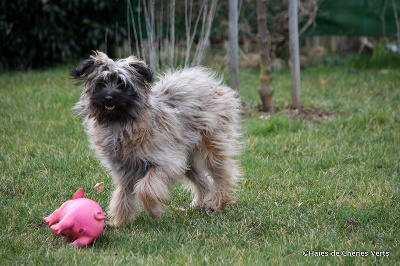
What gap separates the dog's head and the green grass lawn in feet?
3.00

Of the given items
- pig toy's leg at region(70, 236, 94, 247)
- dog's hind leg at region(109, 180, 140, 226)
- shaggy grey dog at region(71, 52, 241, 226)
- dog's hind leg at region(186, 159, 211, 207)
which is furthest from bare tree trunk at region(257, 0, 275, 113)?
pig toy's leg at region(70, 236, 94, 247)

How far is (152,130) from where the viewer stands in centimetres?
531

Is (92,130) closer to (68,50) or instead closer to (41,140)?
(41,140)

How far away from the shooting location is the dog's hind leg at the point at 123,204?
→ 17.6ft

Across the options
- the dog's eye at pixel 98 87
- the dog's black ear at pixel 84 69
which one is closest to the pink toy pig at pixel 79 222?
the dog's eye at pixel 98 87

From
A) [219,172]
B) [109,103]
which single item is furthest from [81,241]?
[219,172]

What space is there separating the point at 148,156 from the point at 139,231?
0.61 meters

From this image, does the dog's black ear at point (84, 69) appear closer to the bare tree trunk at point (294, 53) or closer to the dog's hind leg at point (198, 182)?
the dog's hind leg at point (198, 182)

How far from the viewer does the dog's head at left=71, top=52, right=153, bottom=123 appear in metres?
5.13

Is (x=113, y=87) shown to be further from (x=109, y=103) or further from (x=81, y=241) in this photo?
(x=81, y=241)

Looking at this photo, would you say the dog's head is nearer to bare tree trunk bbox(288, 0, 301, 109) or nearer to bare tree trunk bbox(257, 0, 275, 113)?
bare tree trunk bbox(257, 0, 275, 113)

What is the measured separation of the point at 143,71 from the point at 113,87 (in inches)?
11.6

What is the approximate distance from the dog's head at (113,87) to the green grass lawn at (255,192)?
3.00 feet

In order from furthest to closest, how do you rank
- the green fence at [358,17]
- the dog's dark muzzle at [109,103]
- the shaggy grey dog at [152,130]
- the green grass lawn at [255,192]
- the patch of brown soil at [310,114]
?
the green fence at [358,17]
the patch of brown soil at [310,114]
the shaggy grey dog at [152,130]
the dog's dark muzzle at [109,103]
the green grass lawn at [255,192]
